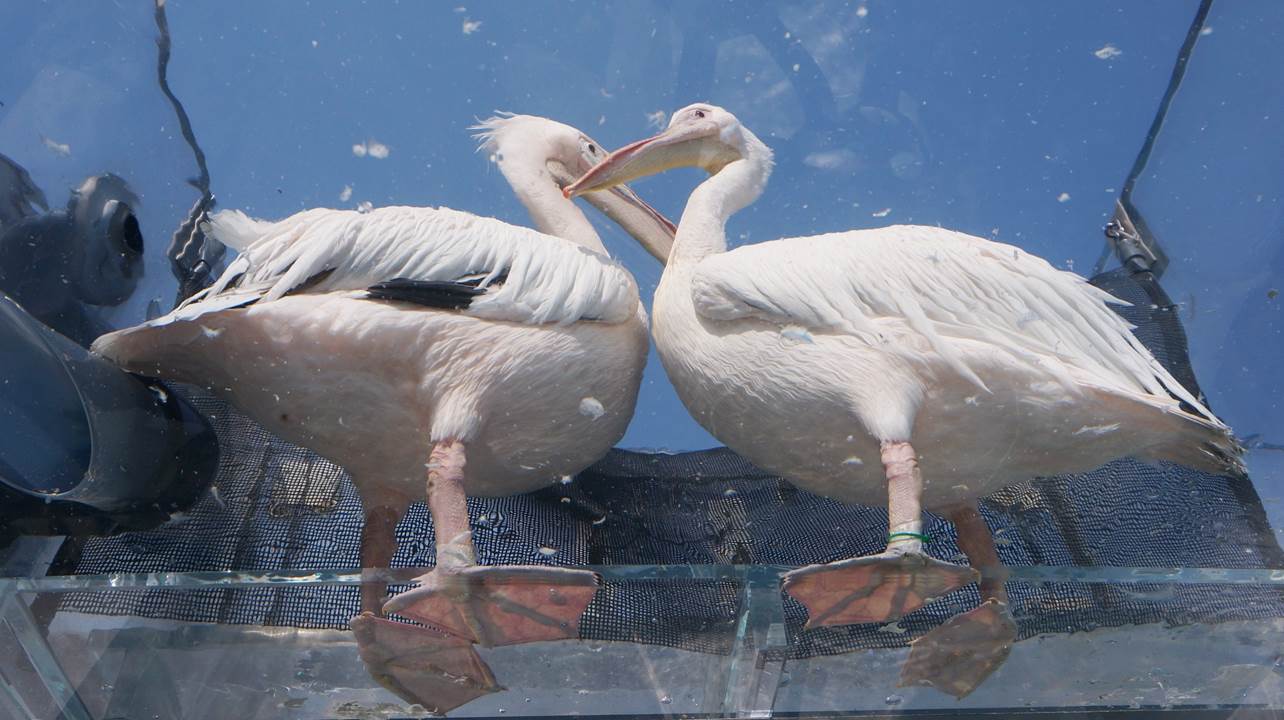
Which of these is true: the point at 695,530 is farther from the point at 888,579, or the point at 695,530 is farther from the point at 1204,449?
the point at 1204,449

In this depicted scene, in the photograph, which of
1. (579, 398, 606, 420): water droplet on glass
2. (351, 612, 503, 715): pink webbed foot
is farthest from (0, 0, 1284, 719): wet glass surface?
(579, 398, 606, 420): water droplet on glass

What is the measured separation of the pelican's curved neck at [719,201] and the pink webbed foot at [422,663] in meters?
1.04

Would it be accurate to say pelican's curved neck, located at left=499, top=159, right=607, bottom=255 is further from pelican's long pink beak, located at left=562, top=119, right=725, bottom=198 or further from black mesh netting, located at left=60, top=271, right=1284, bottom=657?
black mesh netting, located at left=60, top=271, right=1284, bottom=657

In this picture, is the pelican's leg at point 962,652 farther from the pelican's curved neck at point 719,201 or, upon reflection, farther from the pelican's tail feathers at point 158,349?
the pelican's tail feathers at point 158,349

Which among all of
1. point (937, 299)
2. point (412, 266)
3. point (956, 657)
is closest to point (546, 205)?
point (412, 266)

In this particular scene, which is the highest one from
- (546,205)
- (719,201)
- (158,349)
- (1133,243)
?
(1133,243)

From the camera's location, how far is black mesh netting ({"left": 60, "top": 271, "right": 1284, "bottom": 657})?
5.93 feet

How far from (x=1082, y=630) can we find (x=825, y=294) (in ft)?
2.63

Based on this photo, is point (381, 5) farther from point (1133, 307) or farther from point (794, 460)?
point (1133, 307)

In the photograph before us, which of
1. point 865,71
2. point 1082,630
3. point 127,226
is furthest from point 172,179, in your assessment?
point 1082,630

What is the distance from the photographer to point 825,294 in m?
1.96

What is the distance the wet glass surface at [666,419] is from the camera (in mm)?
1785

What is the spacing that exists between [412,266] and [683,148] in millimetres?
979

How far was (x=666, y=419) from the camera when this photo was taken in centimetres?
339
